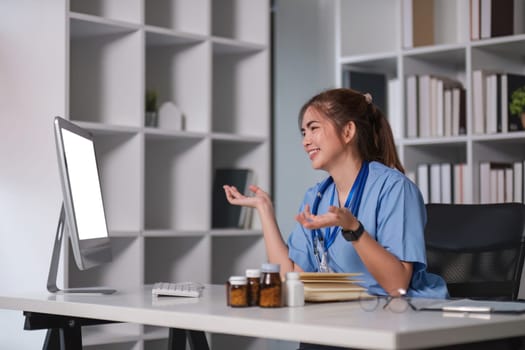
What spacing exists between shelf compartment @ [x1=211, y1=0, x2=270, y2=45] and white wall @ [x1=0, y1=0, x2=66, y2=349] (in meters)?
1.07

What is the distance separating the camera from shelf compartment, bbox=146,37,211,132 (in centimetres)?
390

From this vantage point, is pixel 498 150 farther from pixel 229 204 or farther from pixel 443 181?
pixel 229 204

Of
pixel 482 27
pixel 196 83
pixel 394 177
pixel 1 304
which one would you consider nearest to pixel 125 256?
pixel 196 83

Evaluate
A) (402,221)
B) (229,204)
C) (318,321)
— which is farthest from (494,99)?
(318,321)

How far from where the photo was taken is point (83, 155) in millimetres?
2670

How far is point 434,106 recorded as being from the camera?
13.8ft

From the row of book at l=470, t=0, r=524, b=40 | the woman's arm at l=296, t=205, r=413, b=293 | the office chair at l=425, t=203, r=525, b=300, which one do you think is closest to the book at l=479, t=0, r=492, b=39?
the row of book at l=470, t=0, r=524, b=40

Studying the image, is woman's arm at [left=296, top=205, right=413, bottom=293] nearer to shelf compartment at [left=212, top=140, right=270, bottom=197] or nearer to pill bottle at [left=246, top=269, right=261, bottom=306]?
pill bottle at [left=246, top=269, right=261, bottom=306]

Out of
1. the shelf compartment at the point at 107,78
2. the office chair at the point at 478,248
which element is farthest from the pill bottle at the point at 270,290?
the shelf compartment at the point at 107,78

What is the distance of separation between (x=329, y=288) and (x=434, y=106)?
7.39 feet

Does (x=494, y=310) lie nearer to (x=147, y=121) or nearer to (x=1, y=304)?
(x=1, y=304)

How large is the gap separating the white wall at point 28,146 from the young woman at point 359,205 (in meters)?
1.00

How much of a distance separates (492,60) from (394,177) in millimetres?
1847

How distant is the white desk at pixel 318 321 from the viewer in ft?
5.04
